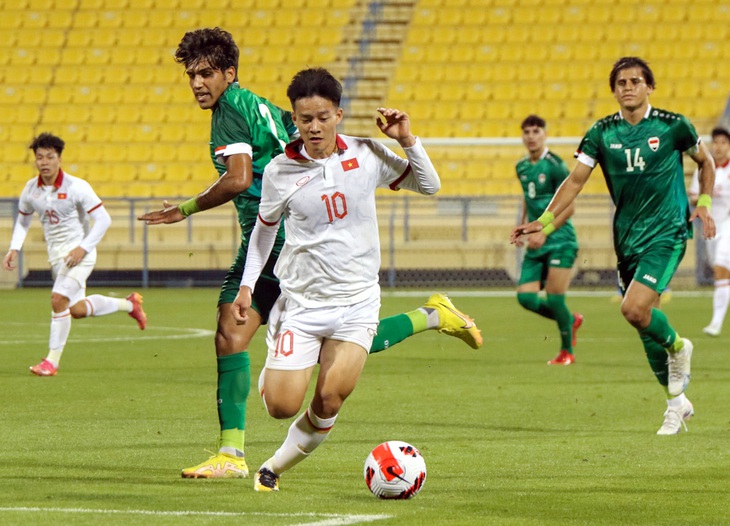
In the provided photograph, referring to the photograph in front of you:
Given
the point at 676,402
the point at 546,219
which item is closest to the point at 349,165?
the point at 546,219

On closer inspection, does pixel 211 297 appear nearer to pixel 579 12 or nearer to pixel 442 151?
pixel 442 151

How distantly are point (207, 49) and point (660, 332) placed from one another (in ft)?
12.2

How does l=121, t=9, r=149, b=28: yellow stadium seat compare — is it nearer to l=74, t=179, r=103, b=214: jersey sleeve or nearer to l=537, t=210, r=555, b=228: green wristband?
l=74, t=179, r=103, b=214: jersey sleeve

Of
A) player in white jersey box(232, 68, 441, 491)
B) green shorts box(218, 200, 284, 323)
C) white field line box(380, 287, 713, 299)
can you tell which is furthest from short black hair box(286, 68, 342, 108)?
white field line box(380, 287, 713, 299)

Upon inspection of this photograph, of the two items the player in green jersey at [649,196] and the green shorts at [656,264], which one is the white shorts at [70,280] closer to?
the player in green jersey at [649,196]

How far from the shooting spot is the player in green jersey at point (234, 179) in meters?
6.84

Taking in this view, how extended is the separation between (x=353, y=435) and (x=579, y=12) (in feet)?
77.9

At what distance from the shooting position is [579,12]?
1212 inches

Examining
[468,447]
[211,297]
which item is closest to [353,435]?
[468,447]

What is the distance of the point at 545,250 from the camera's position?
14117 mm

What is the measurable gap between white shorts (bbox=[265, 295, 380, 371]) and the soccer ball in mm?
526

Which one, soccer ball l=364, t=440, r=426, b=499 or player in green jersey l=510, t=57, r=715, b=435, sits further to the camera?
player in green jersey l=510, t=57, r=715, b=435

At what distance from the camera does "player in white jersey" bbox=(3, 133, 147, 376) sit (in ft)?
41.1

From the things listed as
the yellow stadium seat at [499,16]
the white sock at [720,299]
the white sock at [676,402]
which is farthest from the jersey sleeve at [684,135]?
the yellow stadium seat at [499,16]
